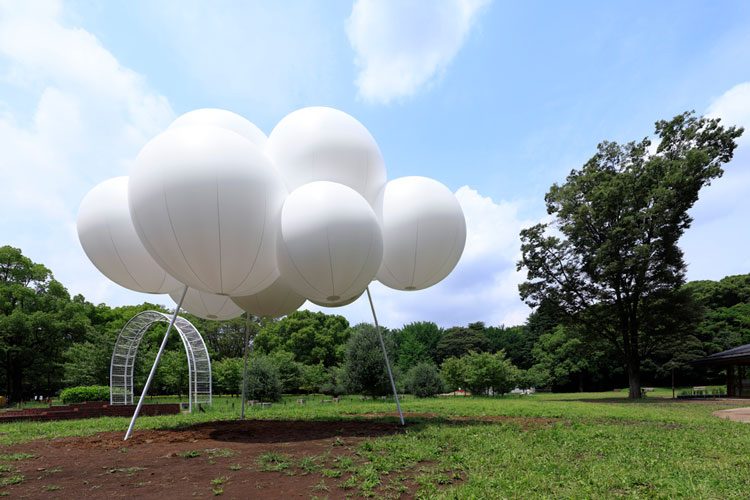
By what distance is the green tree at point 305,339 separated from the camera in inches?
2026

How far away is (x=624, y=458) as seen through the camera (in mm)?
7371

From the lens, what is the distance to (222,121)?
919cm

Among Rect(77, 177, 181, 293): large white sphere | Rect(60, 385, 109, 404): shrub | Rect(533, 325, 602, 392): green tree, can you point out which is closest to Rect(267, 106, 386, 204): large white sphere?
Rect(77, 177, 181, 293): large white sphere

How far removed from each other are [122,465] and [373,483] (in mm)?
4004

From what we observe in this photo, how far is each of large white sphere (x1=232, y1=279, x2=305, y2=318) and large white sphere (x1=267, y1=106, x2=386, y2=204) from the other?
3.44 metres

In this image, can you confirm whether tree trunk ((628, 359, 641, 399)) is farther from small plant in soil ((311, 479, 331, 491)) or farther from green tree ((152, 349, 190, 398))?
small plant in soil ((311, 479, 331, 491))

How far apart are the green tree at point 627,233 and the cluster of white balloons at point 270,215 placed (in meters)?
24.0

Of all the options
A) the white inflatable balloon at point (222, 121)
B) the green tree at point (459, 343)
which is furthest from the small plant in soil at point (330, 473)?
the green tree at point (459, 343)

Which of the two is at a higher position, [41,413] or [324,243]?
[324,243]

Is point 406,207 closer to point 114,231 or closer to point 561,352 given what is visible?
point 114,231

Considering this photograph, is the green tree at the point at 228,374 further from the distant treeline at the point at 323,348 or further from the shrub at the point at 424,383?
the shrub at the point at 424,383

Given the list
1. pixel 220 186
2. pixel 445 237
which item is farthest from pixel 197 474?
pixel 445 237

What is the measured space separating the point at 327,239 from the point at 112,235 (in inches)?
198

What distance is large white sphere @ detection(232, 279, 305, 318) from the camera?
37.4ft
